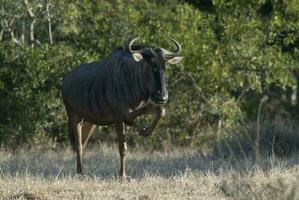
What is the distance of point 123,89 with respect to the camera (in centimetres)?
1391

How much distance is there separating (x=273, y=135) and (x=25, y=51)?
7.56m

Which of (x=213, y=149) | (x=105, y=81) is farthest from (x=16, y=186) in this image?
(x=213, y=149)

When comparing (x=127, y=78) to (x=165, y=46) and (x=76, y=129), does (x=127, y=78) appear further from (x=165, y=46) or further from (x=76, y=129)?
(x=165, y=46)

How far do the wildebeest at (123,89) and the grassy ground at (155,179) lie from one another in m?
0.69

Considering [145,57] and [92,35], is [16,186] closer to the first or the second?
[145,57]

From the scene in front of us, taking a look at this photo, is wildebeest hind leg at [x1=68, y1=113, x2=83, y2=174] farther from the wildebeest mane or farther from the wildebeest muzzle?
the wildebeest muzzle

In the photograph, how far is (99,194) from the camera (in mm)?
11273

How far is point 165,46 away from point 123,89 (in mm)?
8346

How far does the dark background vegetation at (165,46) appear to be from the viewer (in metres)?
21.7

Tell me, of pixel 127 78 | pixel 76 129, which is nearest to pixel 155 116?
pixel 127 78

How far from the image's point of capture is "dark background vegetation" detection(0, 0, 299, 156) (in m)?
21.7

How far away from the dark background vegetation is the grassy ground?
5.14 metres

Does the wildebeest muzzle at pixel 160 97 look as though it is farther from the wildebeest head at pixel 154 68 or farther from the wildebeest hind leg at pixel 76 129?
the wildebeest hind leg at pixel 76 129

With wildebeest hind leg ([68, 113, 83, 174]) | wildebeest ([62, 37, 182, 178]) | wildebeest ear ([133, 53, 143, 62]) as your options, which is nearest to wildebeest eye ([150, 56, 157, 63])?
wildebeest ([62, 37, 182, 178])
